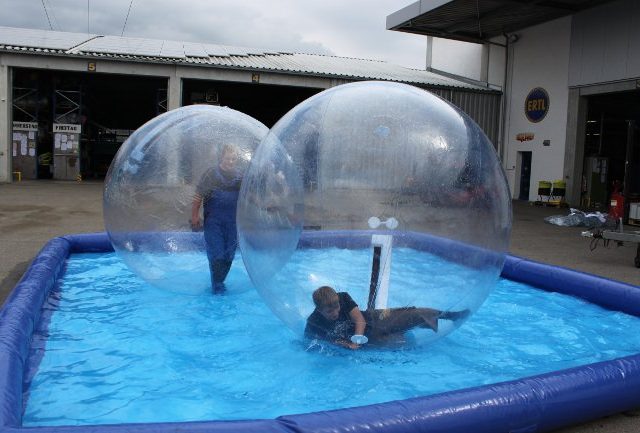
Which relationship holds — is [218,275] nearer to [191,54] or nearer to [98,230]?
[98,230]

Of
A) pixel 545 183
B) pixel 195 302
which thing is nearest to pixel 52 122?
pixel 545 183

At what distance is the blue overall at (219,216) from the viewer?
15.5ft

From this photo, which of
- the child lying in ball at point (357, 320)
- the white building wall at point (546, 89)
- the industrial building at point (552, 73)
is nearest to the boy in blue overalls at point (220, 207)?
the child lying in ball at point (357, 320)

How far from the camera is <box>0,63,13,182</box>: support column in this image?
59.8 ft

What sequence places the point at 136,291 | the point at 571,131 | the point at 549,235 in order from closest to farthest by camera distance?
the point at 136,291, the point at 549,235, the point at 571,131

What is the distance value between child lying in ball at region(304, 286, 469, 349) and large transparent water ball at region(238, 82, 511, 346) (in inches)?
0.5

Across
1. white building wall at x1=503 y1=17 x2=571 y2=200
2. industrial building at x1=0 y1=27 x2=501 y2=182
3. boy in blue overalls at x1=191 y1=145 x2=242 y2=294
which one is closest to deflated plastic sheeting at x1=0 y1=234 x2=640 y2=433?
boy in blue overalls at x1=191 y1=145 x2=242 y2=294

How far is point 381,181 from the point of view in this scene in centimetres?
302

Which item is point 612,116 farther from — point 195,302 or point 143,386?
point 143,386

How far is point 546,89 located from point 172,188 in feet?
56.5

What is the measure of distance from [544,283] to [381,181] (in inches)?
149

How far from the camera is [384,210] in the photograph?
306 centimetres

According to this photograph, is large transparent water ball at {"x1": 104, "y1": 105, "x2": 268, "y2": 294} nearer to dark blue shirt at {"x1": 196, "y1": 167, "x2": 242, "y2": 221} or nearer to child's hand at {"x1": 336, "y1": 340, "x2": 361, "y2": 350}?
dark blue shirt at {"x1": 196, "y1": 167, "x2": 242, "y2": 221}

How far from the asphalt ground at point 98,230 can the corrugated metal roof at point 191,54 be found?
5414 millimetres
